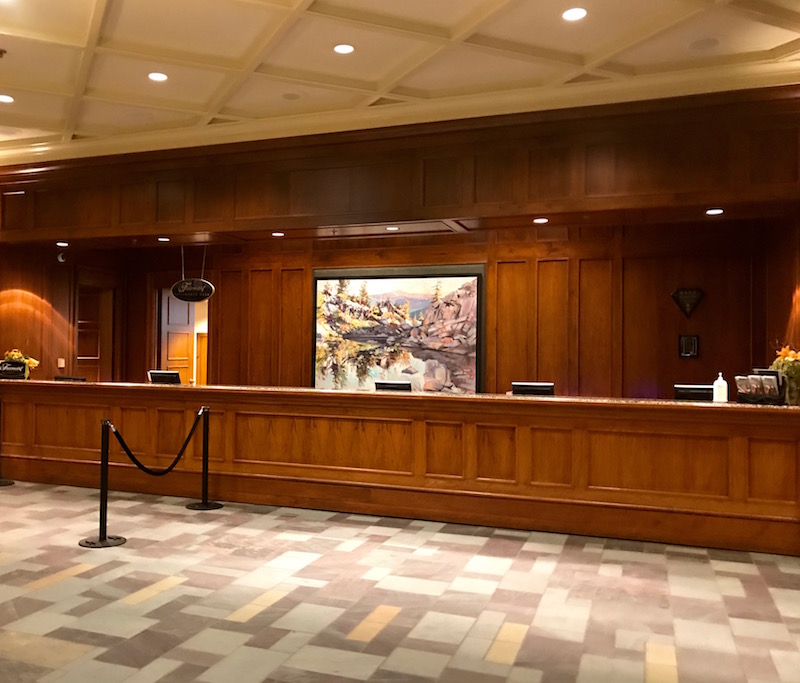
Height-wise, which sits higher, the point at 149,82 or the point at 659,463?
the point at 149,82

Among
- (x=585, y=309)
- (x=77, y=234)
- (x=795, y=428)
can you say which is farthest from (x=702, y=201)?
(x=77, y=234)

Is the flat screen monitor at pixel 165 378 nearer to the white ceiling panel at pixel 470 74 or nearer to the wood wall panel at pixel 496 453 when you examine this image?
the wood wall panel at pixel 496 453

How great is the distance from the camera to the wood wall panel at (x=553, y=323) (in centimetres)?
780

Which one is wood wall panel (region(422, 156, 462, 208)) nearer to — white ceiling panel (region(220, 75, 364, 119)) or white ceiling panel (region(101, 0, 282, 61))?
white ceiling panel (region(220, 75, 364, 119))

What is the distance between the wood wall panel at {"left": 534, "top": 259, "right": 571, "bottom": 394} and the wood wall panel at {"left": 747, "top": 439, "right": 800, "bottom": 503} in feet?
9.03

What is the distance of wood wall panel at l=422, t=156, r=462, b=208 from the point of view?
20.3 ft

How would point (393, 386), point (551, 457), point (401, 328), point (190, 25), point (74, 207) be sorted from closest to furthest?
1. point (190, 25)
2. point (551, 457)
3. point (393, 386)
4. point (74, 207)
5. point (401, 328)

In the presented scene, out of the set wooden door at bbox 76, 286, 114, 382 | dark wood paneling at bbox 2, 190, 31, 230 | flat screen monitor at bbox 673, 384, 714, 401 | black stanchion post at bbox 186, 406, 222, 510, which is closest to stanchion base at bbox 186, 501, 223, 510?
black stanchion post at bbox 186, 406, 222, 510

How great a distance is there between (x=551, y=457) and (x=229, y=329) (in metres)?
5.24

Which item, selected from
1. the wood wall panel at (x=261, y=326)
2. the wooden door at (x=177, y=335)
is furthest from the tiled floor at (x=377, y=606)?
the wooden door at (x=177, y=335)

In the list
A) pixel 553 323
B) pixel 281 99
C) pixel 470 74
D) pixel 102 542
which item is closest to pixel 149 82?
pixel 281 99

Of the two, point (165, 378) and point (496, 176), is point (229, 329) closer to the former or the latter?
point (165, 378)

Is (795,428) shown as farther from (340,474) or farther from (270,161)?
(270,161)

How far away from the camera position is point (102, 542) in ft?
16.6
